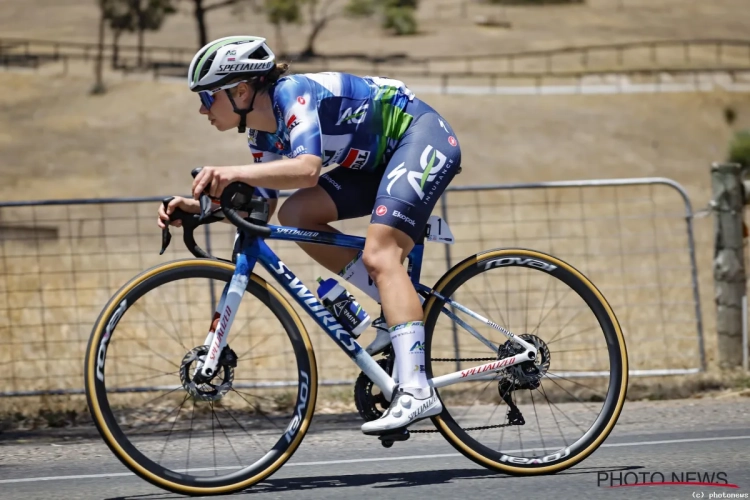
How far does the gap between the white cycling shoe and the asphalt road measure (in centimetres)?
29

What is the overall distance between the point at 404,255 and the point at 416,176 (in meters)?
0.35

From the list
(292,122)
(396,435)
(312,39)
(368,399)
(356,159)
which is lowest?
(396,435)

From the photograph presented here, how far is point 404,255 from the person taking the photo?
4.55 metres

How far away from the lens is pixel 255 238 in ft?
14.6

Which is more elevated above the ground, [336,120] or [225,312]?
[336,120]

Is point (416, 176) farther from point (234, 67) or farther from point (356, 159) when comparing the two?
point (234, 67)

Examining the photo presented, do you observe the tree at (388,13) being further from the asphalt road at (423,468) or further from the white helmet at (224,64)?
the white helmet at (224,64)

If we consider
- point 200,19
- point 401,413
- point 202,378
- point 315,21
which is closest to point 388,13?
point 315,21

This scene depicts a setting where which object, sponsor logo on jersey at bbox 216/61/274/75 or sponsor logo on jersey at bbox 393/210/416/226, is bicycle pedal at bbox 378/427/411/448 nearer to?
sponsor logo on jersey at bbox 393/210/416/226

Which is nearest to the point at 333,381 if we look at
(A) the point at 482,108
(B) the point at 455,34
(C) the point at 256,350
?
(C) the point at 256,350

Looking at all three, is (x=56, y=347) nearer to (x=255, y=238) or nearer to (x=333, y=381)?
(x=333, y=381)

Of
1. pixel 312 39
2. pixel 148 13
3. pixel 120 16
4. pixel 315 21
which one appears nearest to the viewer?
pixel 120 16

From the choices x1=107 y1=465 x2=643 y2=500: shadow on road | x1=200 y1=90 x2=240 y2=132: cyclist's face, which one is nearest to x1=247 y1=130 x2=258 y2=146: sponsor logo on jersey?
x1=200 y1=90 x2=240 y2=132: cyclist's face

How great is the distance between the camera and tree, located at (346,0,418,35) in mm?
83688
